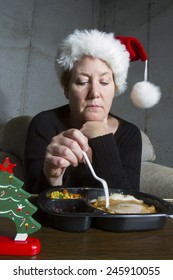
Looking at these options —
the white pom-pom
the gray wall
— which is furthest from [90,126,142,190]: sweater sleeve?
the gray wall

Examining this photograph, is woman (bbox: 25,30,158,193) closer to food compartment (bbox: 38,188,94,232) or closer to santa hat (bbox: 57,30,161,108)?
santa hat (bbox: 57,30,161,108)

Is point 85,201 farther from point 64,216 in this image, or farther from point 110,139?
point 110,139

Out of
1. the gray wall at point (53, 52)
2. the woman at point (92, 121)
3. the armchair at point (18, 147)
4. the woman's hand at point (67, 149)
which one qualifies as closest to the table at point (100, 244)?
the woman's hand at point (67, 149)

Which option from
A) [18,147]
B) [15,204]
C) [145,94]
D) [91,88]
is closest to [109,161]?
[91,88]

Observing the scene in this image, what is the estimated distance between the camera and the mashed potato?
2.04 ft

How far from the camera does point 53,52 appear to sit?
2.34 meters

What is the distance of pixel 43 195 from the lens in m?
0.70

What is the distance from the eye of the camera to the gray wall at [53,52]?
209 centimetres

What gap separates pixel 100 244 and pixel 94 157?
1.69 feet

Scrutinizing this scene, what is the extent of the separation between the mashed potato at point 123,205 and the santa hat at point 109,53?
653mm

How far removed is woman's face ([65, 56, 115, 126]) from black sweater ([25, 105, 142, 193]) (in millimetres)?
143

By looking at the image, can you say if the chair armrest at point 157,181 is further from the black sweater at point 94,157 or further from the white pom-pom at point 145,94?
the white pom-pom at point 145,94

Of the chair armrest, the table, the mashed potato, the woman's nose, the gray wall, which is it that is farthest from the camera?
the gray wall
